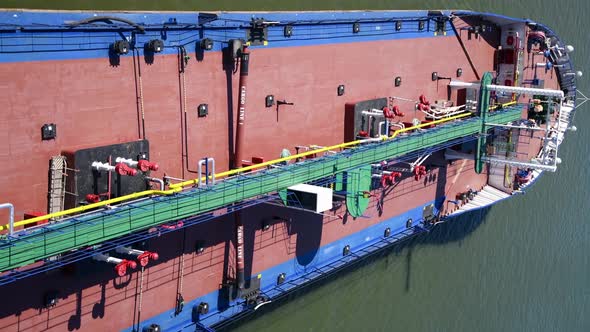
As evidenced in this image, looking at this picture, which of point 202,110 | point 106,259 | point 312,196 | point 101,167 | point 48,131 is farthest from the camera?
point 312,196

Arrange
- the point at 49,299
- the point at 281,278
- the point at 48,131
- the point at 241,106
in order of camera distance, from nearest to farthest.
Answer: the point at 48,131, the point at 49,299, the point at 241,106, the point at 281,278

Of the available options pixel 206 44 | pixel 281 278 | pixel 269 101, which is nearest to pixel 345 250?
pixel 281 278

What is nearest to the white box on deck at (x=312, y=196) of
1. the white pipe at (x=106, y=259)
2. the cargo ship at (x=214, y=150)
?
the cargo ship at (x=214, y=150)

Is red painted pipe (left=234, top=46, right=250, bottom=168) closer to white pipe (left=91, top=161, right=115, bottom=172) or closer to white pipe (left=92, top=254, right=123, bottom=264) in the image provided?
white pipe (left=91, top=161, right=115, bottom=172)

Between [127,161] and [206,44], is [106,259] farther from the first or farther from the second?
[206,44]

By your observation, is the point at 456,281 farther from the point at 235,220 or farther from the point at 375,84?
the point at 235,220

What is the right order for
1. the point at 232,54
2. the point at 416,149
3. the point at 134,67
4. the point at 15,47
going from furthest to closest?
1. the point at 416,149
2. the point at 232,54
3. the point at 134,67
4. the point at 15,47

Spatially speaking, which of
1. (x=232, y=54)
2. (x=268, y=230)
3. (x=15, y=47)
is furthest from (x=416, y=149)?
(x=15, y=47)

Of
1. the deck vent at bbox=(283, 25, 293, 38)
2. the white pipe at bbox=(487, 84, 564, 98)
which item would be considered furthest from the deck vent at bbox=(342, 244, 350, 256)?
the white pipe at bbox=(487, 84, 564, 98)
